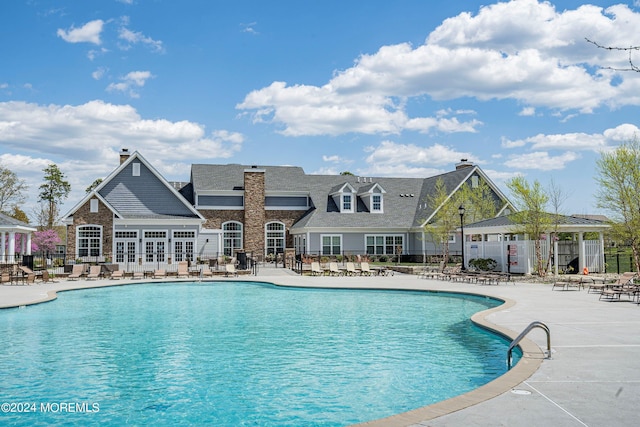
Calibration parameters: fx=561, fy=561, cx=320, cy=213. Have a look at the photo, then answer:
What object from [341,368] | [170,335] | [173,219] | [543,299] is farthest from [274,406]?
[173,219]

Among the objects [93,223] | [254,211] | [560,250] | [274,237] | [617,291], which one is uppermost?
[254,211]

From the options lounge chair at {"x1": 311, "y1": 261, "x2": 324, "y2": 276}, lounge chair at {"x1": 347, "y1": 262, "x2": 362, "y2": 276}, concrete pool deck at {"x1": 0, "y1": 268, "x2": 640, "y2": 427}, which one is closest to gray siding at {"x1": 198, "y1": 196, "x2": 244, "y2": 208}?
lounge chair at {"x1": 311, "y1": 261, "x2": 324, "y2": 276}

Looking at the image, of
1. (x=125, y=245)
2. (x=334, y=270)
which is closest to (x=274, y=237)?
(x=125, y=245)

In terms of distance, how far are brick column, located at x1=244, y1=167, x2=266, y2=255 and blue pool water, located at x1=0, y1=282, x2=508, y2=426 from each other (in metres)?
26.6

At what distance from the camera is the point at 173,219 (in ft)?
134

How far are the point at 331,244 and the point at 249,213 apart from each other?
24.2 ft

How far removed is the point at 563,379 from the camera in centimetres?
771

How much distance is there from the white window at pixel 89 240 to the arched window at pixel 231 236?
10.1 meters

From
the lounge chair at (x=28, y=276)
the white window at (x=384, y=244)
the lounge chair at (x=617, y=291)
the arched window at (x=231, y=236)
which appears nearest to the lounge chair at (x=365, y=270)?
the white window at (x=384, y=244)

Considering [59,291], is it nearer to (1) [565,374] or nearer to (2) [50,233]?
(1) [565,374]

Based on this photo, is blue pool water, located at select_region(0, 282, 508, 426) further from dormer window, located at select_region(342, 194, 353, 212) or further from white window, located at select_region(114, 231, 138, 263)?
dormer window, located at select_region(342, 194, 353, 212)

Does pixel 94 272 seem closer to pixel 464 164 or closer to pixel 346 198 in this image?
pixel 346 198

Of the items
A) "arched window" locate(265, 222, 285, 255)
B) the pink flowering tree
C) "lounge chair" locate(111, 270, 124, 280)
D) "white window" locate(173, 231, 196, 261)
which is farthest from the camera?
the pink flowering tree

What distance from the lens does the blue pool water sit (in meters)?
8.32
